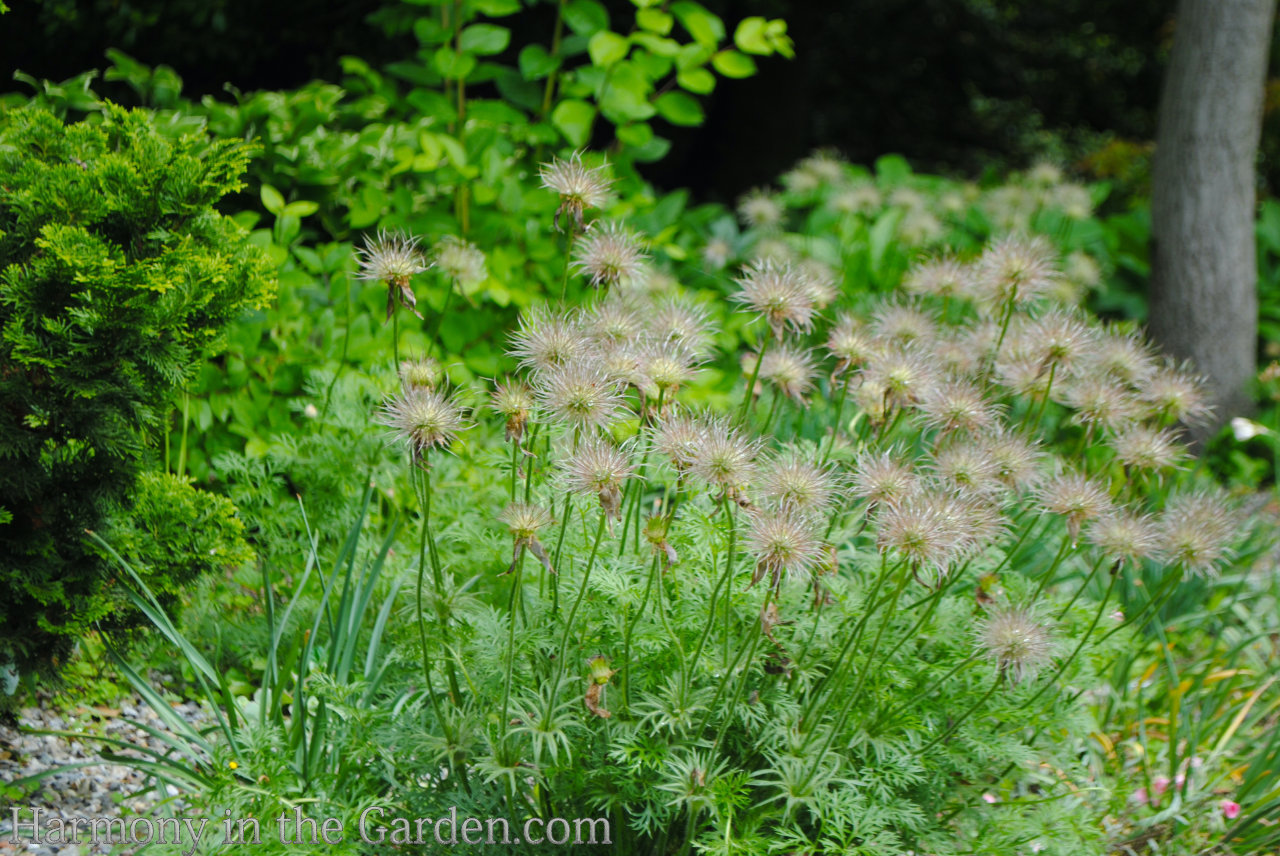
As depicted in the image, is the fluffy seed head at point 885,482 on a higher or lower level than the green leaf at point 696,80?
lower

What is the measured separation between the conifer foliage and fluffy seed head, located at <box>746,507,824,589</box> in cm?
139

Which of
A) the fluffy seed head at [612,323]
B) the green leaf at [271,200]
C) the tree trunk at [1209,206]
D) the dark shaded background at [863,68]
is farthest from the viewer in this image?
the tree trunk at [1209,206]

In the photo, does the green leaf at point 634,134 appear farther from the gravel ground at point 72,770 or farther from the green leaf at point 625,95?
the gravel ground at point 72,770

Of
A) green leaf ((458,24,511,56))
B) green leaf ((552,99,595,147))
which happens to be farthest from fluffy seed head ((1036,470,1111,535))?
green leaf ((458,24,511,56))

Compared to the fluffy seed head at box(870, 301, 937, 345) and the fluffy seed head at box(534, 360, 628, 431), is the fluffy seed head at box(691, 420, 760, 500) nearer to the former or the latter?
the fluffy seed head at box(534, 360, 628, 431)

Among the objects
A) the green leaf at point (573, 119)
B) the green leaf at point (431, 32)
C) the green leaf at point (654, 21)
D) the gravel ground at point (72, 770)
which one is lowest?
the gravel ground at point (72, 770)

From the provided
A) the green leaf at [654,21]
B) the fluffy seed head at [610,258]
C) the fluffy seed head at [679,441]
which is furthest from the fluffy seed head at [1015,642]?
the green leaf at [654,21]

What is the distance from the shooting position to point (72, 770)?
247 centimetres

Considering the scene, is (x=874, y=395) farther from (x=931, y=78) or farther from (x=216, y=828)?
(x=931, y=78)

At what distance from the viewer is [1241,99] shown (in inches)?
233

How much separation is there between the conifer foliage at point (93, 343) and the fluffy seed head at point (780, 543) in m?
1.39

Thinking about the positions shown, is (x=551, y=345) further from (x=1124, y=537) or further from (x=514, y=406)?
(x=1124, y=537)

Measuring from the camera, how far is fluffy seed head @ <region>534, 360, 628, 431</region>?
1.85 m

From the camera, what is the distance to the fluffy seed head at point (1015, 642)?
6.81 feet
